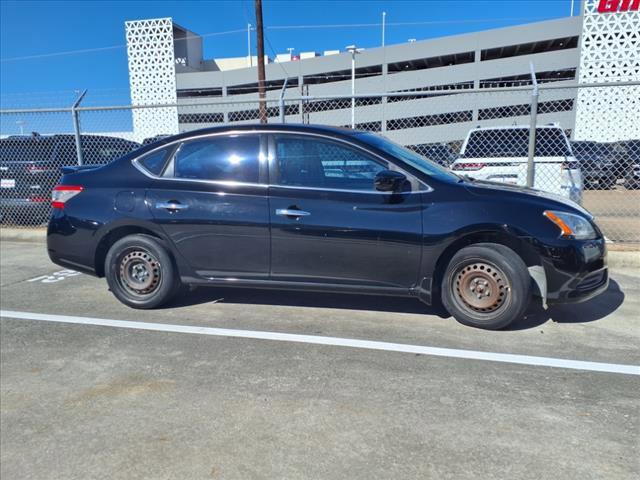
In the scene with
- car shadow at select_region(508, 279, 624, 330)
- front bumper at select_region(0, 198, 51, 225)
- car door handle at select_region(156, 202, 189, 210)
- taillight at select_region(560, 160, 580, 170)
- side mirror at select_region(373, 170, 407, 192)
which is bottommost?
car shadow at select_region(508, 279, 624, 330)

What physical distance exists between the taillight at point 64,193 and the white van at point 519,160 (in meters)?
5.93

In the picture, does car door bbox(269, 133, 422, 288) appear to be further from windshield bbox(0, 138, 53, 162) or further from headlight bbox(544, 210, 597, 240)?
windshield bbox(0, 138, 53, 162)

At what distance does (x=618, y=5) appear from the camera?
2738 cm

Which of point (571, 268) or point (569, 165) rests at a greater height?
point (569, 165)

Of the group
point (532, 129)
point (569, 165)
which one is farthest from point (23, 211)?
point (569, 165)

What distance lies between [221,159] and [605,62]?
1545 inches

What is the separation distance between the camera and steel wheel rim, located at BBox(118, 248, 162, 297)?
4.66m

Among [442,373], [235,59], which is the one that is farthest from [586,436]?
[235,59]

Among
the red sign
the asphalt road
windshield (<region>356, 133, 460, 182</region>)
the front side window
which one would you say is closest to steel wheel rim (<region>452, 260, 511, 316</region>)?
the asphalt road

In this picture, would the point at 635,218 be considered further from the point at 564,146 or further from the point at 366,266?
the point at 366,266

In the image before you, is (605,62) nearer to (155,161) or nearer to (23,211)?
(23,211)

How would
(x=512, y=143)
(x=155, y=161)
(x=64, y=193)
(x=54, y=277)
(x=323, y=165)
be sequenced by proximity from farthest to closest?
(x=512, y=143) → (x=54, y=277) → (x=64, y=193) → (x=155, y=161) → (x=323, y=165)

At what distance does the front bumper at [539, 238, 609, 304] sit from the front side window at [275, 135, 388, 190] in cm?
153

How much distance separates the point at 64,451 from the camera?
2535 mm
